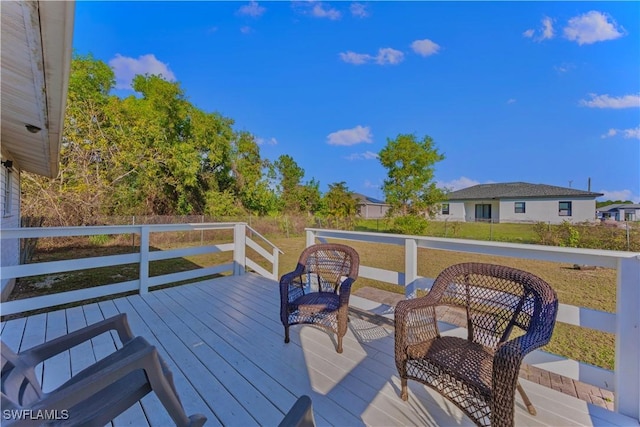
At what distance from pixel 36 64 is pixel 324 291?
2.85 meters

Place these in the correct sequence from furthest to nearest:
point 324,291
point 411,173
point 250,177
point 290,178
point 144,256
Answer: point 290,178 < point 250,177 < point 411,173 < point 144,256 < point 324,291

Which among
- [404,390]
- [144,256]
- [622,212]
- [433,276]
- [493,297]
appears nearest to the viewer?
[404,390]

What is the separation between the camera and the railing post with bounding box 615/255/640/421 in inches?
62.4

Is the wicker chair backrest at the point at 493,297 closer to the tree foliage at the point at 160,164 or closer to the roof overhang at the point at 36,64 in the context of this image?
the roof overhang at the point at 36,64

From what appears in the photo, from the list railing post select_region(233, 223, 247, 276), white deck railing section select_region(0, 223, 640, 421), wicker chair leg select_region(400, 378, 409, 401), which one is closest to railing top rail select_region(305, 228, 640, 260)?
white deck railing section select_region(0, 223, 640, 421)

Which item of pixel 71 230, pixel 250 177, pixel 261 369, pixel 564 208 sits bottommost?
pixel 261 369

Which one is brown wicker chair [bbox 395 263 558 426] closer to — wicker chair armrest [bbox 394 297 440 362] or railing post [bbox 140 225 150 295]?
wicker chair armrest [bbox 394 297 440 362]

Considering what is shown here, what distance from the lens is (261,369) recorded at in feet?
6.82

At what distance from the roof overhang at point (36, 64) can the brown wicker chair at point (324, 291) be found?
6.87 feet

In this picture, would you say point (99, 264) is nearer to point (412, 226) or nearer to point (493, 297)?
point (493, 297)

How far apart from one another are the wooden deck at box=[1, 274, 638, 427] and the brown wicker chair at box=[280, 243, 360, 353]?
208mm

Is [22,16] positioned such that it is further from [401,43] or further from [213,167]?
[213,167]

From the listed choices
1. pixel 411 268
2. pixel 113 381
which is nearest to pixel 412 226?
pixel 411 268

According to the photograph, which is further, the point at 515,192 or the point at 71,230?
the point at 515,192
